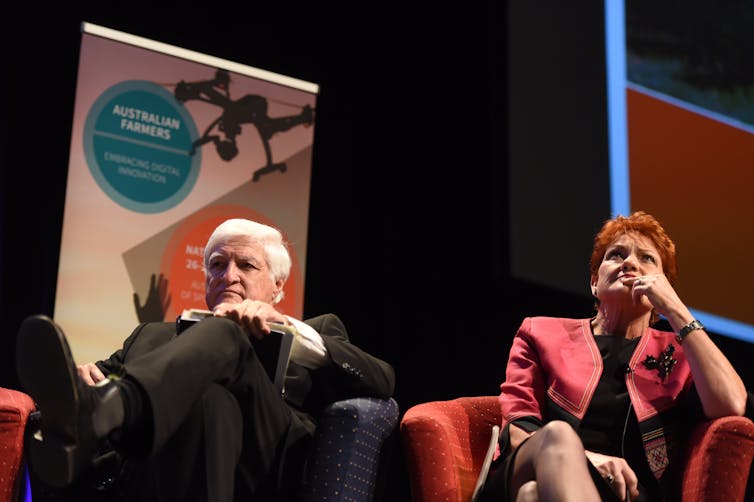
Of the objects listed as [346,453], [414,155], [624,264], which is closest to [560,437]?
[346,453]

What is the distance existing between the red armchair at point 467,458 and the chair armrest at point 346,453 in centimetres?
11

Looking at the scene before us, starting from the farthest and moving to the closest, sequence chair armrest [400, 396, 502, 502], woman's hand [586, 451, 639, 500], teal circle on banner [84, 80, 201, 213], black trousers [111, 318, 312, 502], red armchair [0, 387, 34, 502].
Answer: teal circle on banner [84, 80, 201, 213] < chair armrest [400, 396, 502, 502] < woman's hand [586, 451, 639, 500] < red armchair [0, 387, 34, 502] < black trousers [111, 318, 312, 502]

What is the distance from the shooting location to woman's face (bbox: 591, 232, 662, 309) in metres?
2.79

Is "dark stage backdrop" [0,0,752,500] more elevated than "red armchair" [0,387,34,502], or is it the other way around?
"dark stage backdrop" [0,0,752,500]

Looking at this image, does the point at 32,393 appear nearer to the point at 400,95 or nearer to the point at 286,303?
the point at 286,303

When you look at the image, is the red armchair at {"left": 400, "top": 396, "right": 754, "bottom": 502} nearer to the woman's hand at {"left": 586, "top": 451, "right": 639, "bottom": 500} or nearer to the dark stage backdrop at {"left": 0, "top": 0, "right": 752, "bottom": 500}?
the woman's hand at {"left": 586, "top": 451, "right": 639, "bottom": 500}

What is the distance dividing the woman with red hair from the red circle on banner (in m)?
1.38

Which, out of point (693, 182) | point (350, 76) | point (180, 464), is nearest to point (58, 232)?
point (350, 76)

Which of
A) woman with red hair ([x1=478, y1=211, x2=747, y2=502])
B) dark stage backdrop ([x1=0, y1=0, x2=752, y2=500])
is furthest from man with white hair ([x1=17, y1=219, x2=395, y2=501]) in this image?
dark stage backdrop ([x1=0, y1=0, x2=752, y2=500])

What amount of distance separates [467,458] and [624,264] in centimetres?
69

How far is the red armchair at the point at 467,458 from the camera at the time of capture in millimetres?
2406

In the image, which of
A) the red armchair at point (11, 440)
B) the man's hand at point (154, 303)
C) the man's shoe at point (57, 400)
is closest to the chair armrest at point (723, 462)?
the man's shoe at point (57, 400)

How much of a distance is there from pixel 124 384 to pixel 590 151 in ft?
8.71

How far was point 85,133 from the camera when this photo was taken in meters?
3.75
